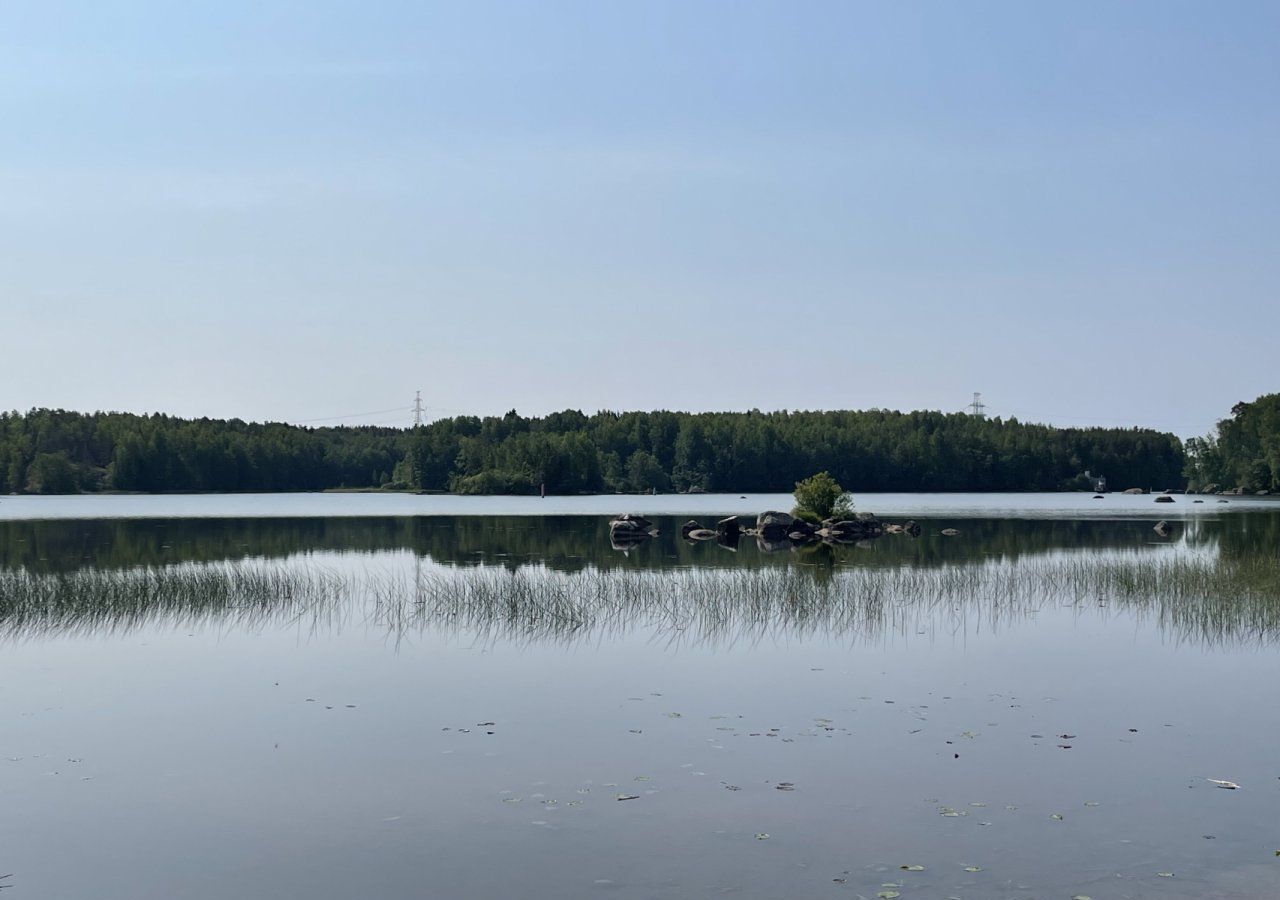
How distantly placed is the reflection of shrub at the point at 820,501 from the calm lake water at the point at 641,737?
27.1 meters

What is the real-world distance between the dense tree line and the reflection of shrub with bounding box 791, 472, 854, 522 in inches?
3788

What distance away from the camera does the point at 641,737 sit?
1468 cm

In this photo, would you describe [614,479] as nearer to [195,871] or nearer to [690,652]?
[690,652]

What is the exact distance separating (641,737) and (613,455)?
166m

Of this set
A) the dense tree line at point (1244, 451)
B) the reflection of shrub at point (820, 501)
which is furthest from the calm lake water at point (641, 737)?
the dense tree line at point (1244, 451)

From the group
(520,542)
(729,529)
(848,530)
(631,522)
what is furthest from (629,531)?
(848,530)

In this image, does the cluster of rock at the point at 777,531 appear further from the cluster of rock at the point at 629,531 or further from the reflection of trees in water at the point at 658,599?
the reflection of trees in water at the point at 658,599

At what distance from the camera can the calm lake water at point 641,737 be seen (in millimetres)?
10016

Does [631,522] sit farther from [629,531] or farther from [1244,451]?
[1244,451]

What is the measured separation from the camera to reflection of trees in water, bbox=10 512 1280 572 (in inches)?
1617

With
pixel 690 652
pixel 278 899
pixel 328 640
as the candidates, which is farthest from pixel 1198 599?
pixel 278 899

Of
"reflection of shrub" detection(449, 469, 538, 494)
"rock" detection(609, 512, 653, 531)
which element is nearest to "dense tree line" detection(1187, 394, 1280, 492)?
"reflection of shrub" detection(449, 469, 538, 494)

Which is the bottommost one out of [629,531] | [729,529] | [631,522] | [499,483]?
[629,531]

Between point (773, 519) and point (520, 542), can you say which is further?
point (773, 519)
